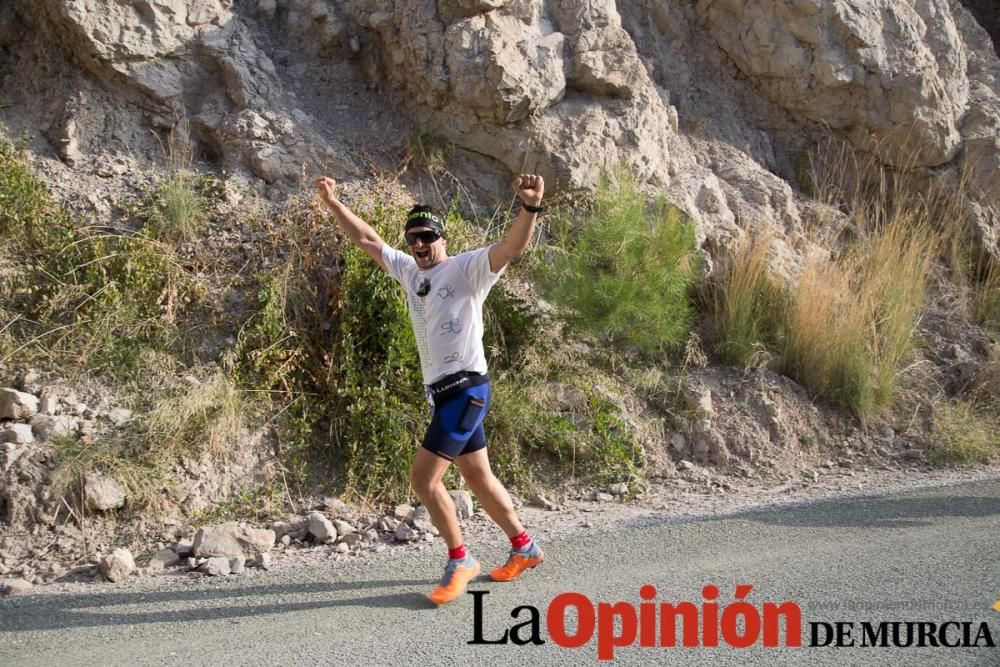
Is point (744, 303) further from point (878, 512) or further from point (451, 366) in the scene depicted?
point (451, 366)

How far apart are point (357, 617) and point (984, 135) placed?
29.2 ft

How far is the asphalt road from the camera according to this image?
352cm

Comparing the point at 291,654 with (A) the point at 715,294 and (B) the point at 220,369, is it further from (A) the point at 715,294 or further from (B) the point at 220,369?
(A) the point at 715,294

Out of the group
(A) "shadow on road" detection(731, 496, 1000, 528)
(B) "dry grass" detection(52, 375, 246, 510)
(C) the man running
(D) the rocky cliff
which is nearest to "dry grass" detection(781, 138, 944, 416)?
(D) the rocky cliff

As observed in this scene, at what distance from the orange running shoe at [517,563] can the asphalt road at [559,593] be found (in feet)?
0.21

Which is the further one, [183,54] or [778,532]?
[183,54]

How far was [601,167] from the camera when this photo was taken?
782cm

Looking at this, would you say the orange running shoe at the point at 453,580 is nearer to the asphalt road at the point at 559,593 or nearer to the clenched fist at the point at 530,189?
the asphalt road at the point at 559,593

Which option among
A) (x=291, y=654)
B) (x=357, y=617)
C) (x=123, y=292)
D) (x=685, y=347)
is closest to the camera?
(x=291, y=654)

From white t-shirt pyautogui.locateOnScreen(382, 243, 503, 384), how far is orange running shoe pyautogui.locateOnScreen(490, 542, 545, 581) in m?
1.02

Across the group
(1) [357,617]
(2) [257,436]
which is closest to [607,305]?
(2) [257,436]

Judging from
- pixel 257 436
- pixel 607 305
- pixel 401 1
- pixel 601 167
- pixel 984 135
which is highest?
pixel 401 1

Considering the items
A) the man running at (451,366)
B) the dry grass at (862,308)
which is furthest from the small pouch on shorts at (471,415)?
the dry grass at (862,308)

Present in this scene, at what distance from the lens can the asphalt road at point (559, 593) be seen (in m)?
3.52
